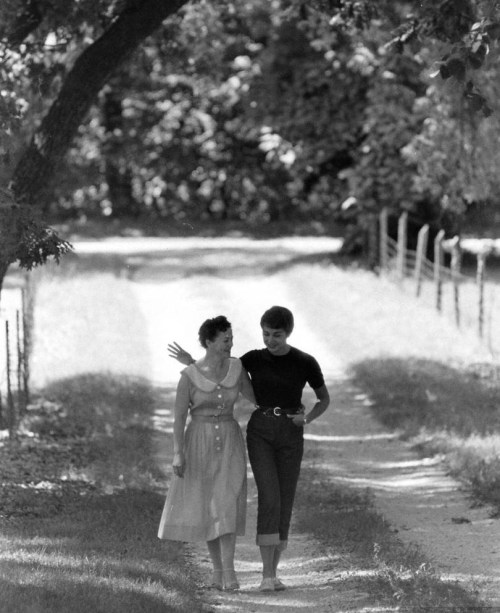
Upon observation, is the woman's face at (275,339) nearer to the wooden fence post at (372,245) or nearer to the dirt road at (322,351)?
the dirt road at (322,351)

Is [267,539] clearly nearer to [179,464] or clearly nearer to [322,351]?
[179,464]

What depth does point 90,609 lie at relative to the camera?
6.75 meters

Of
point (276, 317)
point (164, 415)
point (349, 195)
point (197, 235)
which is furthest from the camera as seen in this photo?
point (197, 235)

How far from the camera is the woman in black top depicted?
7.91m

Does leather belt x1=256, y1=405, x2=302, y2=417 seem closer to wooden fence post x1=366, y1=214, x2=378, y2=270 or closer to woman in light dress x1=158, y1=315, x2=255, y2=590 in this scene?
woman in light dress x1=158, y1=315, x2=255, y2=590

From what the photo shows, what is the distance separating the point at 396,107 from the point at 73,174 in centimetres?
1714

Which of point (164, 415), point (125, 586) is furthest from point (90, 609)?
point (164, 415)

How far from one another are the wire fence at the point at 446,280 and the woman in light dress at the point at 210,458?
1031 cm

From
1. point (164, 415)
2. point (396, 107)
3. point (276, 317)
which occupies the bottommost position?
point (164, 415)

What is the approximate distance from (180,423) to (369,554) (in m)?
1.84

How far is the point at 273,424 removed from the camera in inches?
312

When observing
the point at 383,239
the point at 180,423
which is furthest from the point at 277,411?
the point at 383,239

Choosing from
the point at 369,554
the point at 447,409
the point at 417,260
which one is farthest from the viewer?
the point at 417,260

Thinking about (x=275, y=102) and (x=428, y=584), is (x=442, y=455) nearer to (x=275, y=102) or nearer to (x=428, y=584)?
(x=428, y=584)
